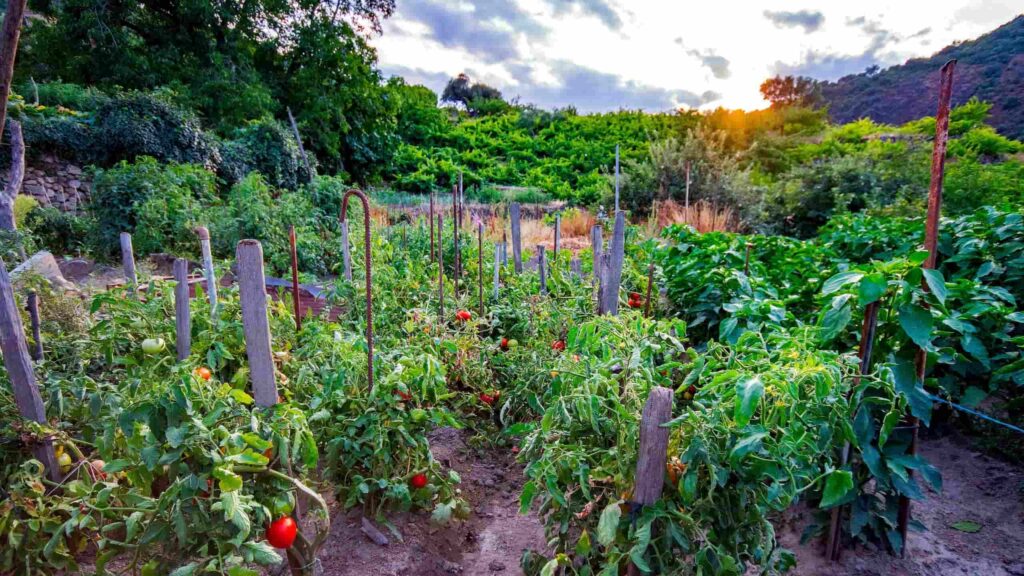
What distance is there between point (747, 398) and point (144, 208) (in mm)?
7545

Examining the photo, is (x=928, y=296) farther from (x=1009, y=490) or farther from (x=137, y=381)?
(x=137, y=381)

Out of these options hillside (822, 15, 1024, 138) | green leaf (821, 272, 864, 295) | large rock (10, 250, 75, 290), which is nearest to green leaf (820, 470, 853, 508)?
green leaf (821, 272, 864, 295)

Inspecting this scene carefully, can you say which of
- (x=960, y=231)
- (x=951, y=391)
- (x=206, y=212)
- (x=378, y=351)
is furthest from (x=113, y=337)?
(x=206, y=212)

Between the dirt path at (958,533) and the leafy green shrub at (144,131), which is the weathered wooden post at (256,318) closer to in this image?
the dirt path at (958,533)

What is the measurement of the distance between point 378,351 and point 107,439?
1.06 meters

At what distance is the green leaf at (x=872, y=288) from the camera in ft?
5.50

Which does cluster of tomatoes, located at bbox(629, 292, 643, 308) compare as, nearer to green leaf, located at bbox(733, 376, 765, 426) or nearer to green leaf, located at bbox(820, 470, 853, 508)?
green leaf, located at bbox(820, 470, 853, 508)

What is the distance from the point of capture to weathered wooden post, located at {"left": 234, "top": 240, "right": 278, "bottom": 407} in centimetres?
158

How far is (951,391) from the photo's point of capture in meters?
2.40

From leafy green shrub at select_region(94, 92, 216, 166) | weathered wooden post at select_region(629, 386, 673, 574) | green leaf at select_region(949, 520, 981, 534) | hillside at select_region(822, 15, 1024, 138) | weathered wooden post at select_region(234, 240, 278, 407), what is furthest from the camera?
hillside at select_region(822, 15, 1024, 138)

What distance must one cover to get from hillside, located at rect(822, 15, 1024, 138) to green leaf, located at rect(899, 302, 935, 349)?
2141 cm

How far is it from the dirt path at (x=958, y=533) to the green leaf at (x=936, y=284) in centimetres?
111

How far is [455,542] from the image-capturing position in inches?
89.5

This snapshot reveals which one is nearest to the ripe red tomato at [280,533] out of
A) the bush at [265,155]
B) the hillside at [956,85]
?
the bush at [265,155]
